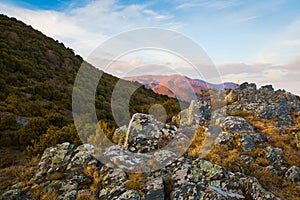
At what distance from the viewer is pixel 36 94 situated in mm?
23344

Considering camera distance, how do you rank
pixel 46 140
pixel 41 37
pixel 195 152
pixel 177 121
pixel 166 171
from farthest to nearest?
pixel 41 37, pixel 177 121, pixel 46 140, pixel 195 152, pixel 166 171

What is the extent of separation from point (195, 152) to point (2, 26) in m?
39.5

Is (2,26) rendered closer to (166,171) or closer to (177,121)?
(177,121)

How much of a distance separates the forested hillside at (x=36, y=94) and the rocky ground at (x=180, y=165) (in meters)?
2.28

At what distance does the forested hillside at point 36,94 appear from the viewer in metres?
12.9

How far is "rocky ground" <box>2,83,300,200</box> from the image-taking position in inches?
236

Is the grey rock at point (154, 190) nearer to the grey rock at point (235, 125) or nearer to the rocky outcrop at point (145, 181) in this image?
the rocky outcrop at point (145, 181)

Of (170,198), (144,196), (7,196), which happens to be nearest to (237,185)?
(170,198)

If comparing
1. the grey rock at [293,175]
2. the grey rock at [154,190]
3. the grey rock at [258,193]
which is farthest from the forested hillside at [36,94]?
the grey rock at [293,175]

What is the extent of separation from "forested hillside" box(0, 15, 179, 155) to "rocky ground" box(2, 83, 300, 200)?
2.28 metres

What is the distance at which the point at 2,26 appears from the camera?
36.2m

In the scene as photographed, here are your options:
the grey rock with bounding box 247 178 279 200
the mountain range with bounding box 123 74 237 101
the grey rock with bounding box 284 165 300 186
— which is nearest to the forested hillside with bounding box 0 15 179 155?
the mountain range with bounding box 123 74 237 101

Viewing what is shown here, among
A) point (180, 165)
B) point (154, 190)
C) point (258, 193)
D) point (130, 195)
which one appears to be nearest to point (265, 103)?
point (258, 193)

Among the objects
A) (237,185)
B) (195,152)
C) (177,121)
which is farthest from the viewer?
(177,121)
